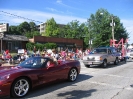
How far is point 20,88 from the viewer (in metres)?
5.91

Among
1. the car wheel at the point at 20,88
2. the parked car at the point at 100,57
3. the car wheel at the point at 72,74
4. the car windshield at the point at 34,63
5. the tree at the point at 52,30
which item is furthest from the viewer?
the tree at the point at 52,30

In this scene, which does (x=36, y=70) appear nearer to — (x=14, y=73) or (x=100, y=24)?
(x=14, y=73)

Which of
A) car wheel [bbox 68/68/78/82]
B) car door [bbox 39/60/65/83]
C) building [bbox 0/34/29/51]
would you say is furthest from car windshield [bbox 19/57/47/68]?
building [bbox 0/34/29/51]

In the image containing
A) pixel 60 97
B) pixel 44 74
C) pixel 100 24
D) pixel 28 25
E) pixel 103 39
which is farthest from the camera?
pixel 28 25

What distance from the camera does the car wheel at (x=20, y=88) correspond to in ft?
18.7

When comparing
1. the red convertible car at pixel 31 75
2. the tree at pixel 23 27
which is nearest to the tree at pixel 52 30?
the tree at pixel 23 27

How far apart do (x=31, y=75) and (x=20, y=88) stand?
565 mm

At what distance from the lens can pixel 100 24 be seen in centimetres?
5572

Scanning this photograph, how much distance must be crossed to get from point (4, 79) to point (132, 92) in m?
4.37

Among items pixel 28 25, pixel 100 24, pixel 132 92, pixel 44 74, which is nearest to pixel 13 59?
pixel 44 74

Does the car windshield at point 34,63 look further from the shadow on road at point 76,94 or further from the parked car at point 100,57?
the parked car at point 100,57

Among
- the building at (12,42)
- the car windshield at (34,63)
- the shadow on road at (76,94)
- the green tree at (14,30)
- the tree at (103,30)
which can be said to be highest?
the green tree at (14,30)

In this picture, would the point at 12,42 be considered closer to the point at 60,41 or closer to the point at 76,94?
the point at 60,41

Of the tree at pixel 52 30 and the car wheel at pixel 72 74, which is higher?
the tree at pixel 52 30
